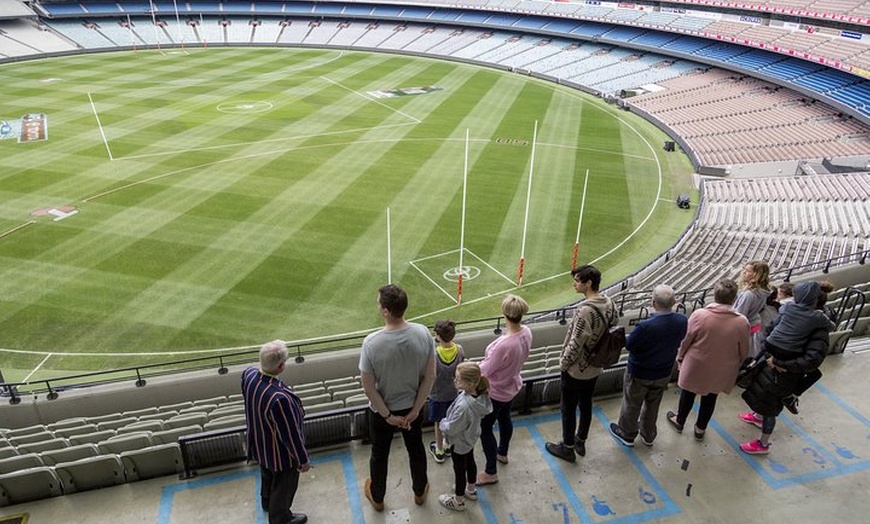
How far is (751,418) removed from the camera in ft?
24.8

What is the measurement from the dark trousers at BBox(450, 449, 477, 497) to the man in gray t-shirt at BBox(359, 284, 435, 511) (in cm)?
41

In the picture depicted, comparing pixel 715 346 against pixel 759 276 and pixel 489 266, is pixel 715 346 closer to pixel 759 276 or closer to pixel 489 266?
pixel 759 276

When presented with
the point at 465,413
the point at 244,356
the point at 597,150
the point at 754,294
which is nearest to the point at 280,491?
the point at 465,413

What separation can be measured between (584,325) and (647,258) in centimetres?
1679

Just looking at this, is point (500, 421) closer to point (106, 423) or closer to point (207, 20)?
point (106, 423)

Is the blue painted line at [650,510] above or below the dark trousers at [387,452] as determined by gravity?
below

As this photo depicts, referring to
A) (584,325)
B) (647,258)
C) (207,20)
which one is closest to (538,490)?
(584,325)

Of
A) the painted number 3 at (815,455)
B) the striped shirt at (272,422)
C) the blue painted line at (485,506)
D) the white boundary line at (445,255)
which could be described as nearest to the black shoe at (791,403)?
the painted number 3 at (815,455)

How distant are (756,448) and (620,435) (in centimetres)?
161

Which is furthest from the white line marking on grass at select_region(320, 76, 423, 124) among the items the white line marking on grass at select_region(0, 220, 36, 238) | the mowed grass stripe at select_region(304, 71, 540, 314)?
the white line marking on grass at select_region(0, 220, 36, 238)

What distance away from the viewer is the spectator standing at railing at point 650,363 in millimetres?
6250

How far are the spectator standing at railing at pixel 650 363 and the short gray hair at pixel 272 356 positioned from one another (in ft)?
12.2

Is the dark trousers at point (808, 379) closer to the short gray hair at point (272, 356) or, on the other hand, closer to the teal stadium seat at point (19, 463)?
the short gray hair at point (272, 356)

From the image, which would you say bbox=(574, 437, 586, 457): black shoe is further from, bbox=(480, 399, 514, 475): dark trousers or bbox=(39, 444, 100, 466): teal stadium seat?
bbox=(39, 444, 100, 466): teal stadium seat
